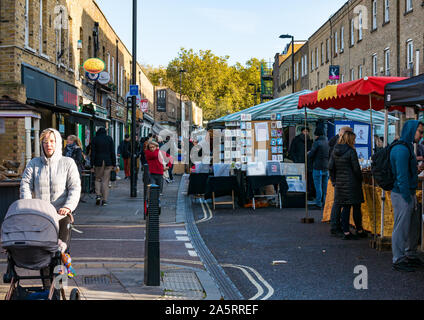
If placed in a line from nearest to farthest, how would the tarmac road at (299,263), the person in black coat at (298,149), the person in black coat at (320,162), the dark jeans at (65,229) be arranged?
the dark jeans at (65,229) → the tarmac road at (299,263) → the person in black coat at (320,162) → the person in black coat at (298,149)

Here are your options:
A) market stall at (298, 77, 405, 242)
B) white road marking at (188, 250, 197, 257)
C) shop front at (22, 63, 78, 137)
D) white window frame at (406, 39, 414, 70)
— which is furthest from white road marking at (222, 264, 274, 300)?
white window frame at (406, 39, 414, 70)

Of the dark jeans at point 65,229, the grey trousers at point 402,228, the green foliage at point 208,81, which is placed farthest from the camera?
the green foliage at point 208,81

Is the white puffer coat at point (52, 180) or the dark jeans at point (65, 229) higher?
the white puffer coat at point (52, 180)

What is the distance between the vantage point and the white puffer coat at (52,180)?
602cm

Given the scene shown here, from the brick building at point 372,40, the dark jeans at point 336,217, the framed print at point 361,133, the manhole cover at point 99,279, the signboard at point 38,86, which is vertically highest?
the brick building at point 372,40

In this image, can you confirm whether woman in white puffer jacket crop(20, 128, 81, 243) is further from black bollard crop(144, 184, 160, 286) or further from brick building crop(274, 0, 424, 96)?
brick building crop(274, 0, 424, 96)

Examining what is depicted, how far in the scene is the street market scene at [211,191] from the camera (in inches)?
239

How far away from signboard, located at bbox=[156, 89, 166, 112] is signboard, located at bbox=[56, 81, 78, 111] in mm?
45744

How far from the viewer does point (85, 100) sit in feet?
80.0

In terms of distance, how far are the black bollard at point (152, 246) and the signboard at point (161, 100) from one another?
60.9 meters

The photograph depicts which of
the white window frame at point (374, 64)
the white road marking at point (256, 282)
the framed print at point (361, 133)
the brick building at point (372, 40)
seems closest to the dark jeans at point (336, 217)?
the white road marking at point (256, 282)

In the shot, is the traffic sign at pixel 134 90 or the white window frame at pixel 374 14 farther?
the white window frame at pixel 374 14

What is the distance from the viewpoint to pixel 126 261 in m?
8.13

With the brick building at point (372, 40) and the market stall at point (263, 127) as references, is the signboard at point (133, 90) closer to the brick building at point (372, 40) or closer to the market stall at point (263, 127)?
the market stall at point (263, 127)
